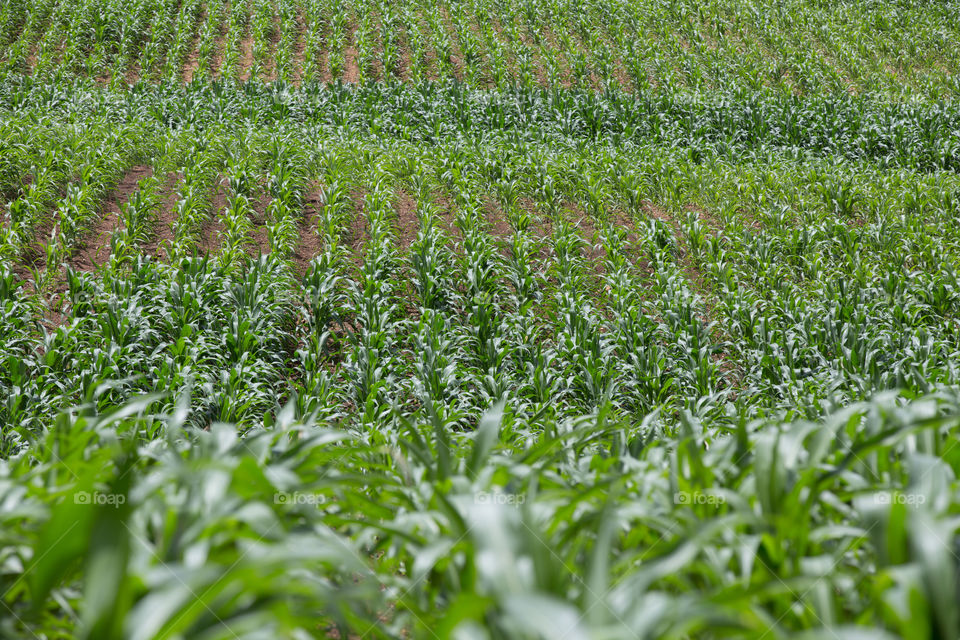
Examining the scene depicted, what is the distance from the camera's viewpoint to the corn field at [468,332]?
134cm

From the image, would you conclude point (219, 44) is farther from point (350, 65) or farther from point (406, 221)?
point (406, 221)

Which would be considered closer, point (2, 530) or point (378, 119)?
point (2, 530)

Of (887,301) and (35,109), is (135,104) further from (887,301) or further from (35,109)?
(887,301)

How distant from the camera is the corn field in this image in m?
1.34

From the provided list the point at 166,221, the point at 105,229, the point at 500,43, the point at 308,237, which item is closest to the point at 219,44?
the point at 500,43

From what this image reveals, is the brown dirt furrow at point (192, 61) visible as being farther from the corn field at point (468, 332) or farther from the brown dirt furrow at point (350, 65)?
the brown dirt furrow at point (350, 65)

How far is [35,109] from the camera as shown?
11492 millimetres

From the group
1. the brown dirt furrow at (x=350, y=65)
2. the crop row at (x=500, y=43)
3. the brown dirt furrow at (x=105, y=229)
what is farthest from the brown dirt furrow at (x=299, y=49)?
the brown dirt furrow at (x=105, y=229)

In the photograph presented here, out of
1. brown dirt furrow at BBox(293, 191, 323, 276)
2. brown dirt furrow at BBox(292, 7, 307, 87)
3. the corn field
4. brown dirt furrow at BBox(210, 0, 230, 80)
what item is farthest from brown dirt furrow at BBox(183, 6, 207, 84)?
brown dirt furrow at BBox(293, 191, 323, 276)

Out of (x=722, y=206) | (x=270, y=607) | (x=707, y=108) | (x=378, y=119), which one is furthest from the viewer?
(x=707, y=108)

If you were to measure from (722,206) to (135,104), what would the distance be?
36.8 ft

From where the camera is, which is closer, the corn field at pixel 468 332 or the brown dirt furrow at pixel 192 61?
the corn field at pixel 468 332

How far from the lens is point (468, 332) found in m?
5.78

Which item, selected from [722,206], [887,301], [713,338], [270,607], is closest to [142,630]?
[270,607]
